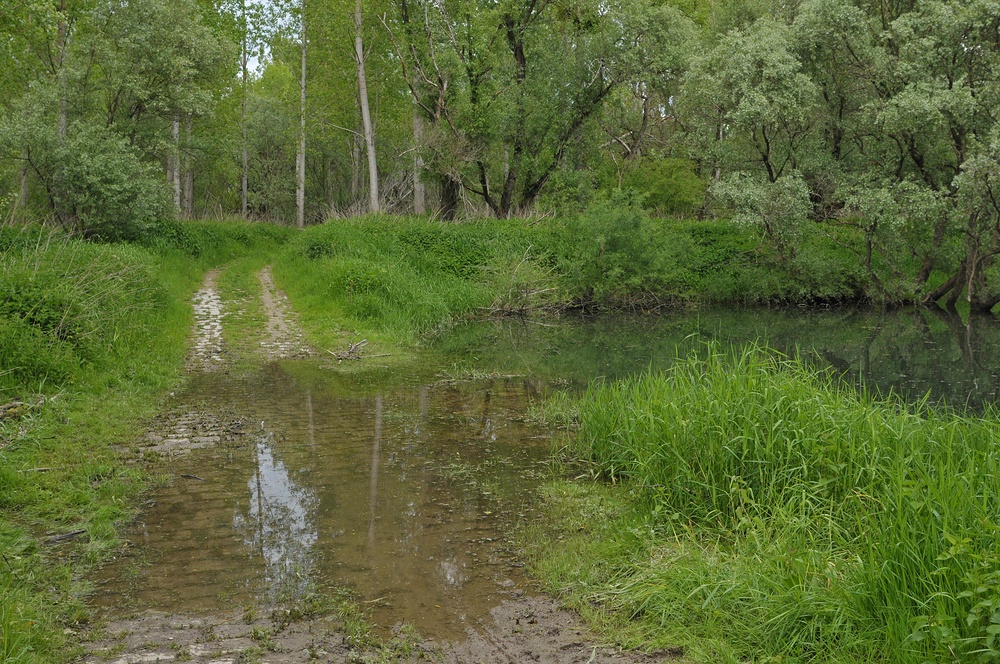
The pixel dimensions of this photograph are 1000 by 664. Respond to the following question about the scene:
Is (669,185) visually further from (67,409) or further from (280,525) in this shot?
(280,525)

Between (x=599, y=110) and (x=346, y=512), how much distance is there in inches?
911

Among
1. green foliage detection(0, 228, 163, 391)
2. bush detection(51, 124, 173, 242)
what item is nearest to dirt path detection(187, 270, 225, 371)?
green foliage detection(0, 228, 163, 391)

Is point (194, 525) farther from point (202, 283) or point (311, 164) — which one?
point (311, 164)

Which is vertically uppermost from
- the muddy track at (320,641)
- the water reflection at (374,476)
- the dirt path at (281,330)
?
the dirt path at (281,330)

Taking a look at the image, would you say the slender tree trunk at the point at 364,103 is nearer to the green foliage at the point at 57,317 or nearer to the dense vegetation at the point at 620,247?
the dense vegetation at the point at 620,247

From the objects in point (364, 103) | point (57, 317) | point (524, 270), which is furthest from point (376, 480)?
point (364, 103)

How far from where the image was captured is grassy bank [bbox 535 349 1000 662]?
3.65 metres

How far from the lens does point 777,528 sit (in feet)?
16.8

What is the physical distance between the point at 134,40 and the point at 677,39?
16.8 m

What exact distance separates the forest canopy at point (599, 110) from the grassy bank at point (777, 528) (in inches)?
614

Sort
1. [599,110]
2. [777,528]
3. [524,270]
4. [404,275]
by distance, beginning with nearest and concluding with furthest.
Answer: [777,528] → [404,275] → [524,270] → [599,110]

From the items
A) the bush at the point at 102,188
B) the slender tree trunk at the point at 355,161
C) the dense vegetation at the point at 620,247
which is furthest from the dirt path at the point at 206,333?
the slender tree trunk at the point at 355,161

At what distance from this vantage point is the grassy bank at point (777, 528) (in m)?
3.65

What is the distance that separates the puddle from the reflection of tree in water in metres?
0.01
